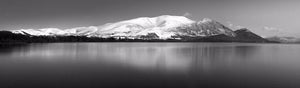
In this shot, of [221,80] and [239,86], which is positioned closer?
[239,86]

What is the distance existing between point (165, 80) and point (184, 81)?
1527mm

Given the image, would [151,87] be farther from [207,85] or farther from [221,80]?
[221,80]

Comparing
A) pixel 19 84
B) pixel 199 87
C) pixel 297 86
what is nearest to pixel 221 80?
pixel 199 87

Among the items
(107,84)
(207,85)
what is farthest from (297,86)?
(107,84)

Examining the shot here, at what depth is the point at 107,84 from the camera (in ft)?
53.2

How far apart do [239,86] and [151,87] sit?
253 inches

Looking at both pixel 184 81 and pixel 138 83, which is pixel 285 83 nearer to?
pixel 184 81

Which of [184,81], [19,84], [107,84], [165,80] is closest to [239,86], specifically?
[184,81]

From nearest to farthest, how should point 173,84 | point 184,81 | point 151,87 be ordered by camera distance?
1. point 151,87
2. point 173,84
3. point 184,81

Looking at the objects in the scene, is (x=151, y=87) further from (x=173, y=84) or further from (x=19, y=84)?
(x=19, y=84)

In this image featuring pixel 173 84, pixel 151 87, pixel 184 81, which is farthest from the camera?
pixel 184 81

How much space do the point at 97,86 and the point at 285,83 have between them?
47.0 feet

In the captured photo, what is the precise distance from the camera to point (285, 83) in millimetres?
17422

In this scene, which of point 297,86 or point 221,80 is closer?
point 297,86
